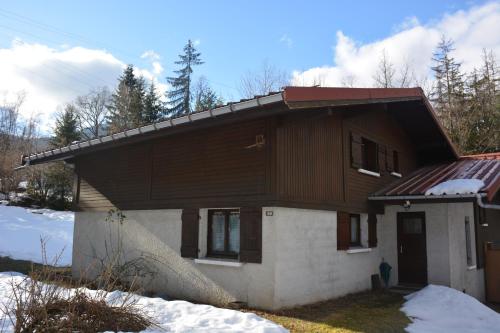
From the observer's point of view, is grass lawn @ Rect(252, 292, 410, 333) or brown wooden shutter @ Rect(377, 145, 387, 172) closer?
grass lawn @ Rect(252, 292, 410, 333)

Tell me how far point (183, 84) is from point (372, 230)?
A: 3192cm

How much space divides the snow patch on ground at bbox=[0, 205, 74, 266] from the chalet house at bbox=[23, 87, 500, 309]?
6700mm

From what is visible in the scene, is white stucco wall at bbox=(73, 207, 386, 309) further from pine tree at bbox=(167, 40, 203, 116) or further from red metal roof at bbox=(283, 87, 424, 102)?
pine tree at bbox=(167, 40, 203, 116)

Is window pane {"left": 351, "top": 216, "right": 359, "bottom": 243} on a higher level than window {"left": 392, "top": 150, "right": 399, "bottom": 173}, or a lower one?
lower

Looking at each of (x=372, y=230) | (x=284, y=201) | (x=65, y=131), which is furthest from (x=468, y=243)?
(x=65, y=131)

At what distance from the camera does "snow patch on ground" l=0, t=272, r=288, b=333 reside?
6322 mm

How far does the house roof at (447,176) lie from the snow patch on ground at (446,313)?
2480mm

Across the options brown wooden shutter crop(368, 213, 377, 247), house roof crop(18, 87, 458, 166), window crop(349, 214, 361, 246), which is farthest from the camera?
brown wooden shutter crop(368, 213, 377, 247)

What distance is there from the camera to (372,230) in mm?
12148

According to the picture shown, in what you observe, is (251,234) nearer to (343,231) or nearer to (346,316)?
(346,316)

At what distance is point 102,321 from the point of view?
5.71 m

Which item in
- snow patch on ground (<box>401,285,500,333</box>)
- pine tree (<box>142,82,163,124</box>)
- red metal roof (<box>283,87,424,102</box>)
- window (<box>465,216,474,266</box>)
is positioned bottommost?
snow patch on ground (<box>401,285,500,333</box>)

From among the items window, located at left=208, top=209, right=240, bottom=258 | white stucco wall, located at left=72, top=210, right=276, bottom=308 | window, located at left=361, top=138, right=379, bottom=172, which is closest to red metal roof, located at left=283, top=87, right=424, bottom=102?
window, located at left=361, top=138, right=379, bottom=172

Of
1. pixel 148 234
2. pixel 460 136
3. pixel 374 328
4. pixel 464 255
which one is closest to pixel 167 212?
pixel 148 234
